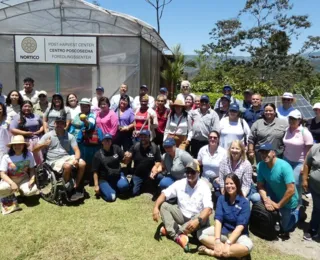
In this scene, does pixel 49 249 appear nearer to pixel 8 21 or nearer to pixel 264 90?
pixel 8 21

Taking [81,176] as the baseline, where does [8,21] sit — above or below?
above

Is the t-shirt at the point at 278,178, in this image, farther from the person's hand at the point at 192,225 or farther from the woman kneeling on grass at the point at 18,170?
the woman kneeling on grass at the point at 18,170

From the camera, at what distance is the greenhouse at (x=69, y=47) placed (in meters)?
10.5

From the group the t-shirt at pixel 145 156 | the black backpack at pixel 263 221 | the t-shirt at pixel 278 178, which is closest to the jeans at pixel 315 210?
the t-shirt at pixel 278 178

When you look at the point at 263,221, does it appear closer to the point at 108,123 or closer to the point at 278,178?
the point at 278,178

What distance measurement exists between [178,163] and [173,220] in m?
1.13

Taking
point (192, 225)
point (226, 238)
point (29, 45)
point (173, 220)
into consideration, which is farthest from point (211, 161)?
point (29, 45)

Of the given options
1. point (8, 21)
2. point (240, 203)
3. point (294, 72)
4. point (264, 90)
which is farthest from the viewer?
point (294, 72)

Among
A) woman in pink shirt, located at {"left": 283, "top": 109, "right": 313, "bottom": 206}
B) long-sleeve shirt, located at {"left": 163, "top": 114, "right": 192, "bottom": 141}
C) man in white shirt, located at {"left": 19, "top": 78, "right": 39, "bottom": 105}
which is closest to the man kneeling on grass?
woman in pink shirt, located at {"left": 283, "top": 109, "right": 313, "bottom": 206}

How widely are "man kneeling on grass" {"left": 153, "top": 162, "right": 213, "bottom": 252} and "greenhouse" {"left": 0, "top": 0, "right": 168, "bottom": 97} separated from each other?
687cm

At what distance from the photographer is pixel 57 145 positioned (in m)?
5.50

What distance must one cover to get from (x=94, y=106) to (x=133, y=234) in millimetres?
3560

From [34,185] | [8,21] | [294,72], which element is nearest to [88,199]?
[34,185]

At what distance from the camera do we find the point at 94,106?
7148mm
